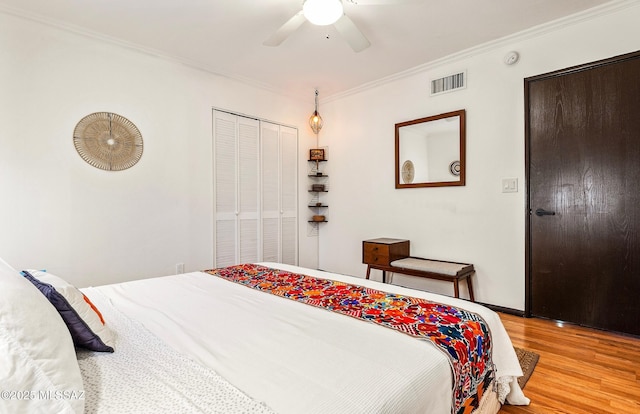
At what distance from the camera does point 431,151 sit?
361cm

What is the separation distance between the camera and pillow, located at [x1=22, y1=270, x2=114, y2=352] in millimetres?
1062

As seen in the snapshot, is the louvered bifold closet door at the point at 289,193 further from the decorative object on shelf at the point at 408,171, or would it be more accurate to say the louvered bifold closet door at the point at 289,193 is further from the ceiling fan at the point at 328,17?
the ceiling fan at the point at 328,17

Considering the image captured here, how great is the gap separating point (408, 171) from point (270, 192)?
175 centimetres

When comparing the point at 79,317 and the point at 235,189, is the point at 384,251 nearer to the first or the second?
the point at 235,189

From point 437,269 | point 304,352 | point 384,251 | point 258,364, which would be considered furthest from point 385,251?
point 258,364

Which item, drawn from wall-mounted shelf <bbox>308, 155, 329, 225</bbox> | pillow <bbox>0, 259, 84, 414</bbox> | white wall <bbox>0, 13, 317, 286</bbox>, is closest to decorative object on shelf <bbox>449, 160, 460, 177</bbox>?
wall-mounted shelf <bbox>308, 155, 329, 225</bbox>

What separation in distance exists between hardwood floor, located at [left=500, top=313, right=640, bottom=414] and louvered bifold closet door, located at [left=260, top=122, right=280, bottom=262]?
2.73 meters

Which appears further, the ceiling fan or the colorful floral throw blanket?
the ceiling fan

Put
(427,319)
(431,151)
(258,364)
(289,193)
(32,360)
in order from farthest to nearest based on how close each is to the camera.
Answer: (289,193) < (431,151) < (427,319) < (258,364) < (32,360)

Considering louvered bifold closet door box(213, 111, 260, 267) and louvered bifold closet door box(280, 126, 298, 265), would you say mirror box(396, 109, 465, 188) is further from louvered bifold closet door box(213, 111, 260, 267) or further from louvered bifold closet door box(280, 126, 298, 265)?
louvered bifold closet door box(213, 111, 260, 267)

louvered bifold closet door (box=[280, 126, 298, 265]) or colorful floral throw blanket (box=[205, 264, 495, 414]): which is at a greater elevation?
louvered bifold closet door (box=[280, 126, 298, 265])

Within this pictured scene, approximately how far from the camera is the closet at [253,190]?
3.81 metres

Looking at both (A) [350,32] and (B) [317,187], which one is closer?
(A) [350,32]

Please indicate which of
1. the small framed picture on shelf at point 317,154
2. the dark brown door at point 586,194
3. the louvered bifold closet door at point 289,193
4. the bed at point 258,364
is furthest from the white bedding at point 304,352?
the small framed picture on shelf at point 317,154
